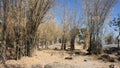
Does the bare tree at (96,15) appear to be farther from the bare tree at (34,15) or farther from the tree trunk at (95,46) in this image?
the bare tree at (34,15)

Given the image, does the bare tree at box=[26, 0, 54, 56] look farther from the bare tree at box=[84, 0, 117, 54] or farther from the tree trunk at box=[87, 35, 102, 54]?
the tree trunk at box=[87, 35, 102, 54]

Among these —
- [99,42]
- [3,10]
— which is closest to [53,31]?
[99,42]

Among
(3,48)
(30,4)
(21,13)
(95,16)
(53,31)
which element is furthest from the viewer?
(53,31)

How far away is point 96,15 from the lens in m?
27.4

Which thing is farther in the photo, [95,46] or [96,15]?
[95,46]

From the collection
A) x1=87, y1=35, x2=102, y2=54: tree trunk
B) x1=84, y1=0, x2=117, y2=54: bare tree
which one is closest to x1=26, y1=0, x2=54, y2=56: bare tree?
x1=84, y1=0, x2=117, y2=54: bare tree

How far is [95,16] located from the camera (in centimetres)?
2730

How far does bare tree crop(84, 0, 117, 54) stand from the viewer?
89.4ft

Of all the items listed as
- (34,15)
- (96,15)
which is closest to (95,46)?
(96,15)

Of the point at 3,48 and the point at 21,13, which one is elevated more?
the point at 21,13

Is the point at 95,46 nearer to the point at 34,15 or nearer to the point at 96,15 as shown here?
the point at 96,15

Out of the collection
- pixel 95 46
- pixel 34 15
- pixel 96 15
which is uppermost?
pixel 96 15

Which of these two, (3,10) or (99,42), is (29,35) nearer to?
(3,10)

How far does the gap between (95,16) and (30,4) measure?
33.9 feet
